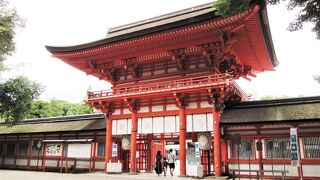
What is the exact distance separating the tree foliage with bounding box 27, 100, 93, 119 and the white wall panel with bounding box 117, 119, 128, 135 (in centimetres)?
5010

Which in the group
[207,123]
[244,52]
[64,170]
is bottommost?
[64,170]

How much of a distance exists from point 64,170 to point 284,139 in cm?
1872

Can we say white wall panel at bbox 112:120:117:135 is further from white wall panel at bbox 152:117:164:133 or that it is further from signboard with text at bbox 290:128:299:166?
signboard with text at bbox 290:128:299:166

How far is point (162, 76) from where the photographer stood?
21828mm

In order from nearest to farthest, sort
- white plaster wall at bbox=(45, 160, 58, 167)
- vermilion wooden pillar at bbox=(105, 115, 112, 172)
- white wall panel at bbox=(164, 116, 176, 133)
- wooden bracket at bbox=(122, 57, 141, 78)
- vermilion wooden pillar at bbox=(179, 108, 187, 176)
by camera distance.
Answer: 1. vermilion wooden pillar at bbox=(179, 108, 187, 176)
2. white wall panel at bbox=(164, 116, 176, 133)
3. wooden bracket at bbox=(122, 57, 141, 78)
4. vermilion wooden pillar at bbox=(105, 115, 112, 172)
5. white plaster wall at bbox=(45, 160, 58, 167)

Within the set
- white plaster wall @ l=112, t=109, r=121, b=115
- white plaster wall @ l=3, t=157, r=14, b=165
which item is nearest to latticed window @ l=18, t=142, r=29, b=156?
white plaster wall @ l=3, t=157, r=14, b=165

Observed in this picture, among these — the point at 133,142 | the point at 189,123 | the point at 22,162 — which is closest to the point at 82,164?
the point at 133,142

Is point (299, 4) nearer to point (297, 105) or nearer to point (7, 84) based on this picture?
point (297, 105)

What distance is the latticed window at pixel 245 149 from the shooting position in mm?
18516

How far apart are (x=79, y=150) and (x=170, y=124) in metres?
8.83

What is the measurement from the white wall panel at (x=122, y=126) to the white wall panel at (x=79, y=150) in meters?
3.38

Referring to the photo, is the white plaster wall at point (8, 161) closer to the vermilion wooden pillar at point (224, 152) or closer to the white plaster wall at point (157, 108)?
the white plaster wall at point (157, 108)

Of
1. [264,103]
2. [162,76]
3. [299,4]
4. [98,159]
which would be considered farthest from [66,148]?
[299,4]

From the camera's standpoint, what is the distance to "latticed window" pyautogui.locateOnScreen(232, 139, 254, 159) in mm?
18516
